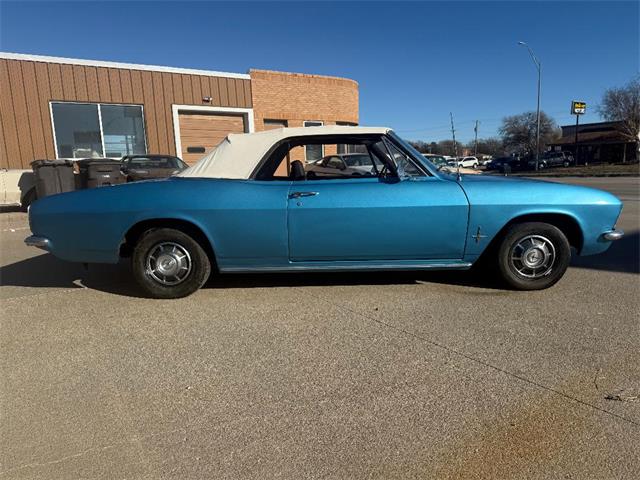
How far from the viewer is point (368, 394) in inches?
96.0

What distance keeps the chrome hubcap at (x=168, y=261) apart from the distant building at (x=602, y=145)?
53.0m

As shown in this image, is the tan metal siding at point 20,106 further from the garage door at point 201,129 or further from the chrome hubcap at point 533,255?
the chrome hubcap at point 533,255

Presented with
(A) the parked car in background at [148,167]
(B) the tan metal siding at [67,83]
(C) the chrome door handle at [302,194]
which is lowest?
(C) the chrome door handle at [302,194]

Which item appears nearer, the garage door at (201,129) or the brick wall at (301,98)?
the garage door at (201,129)

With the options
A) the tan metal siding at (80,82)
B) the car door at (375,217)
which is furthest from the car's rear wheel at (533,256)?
the tan metal siding at (80,82)

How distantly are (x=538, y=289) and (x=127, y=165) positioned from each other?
10.3 metres

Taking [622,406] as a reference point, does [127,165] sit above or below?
above

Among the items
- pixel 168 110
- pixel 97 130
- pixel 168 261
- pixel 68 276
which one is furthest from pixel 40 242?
pixel 168 110

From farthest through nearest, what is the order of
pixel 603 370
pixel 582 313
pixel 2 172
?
pixel 2 172 → pixel 582 313 → pixel 603 370

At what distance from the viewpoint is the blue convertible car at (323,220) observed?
12.5 ft

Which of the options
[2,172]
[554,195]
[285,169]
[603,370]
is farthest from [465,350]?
[2,172]

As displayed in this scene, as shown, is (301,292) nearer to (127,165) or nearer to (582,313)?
(582,313)

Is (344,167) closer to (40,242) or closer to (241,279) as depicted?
(241,279)

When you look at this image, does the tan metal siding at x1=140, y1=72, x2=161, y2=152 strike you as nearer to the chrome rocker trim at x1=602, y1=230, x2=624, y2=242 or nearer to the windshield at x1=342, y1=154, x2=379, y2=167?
the windshield at x1=342, y1=154, x2=379, y2=167
